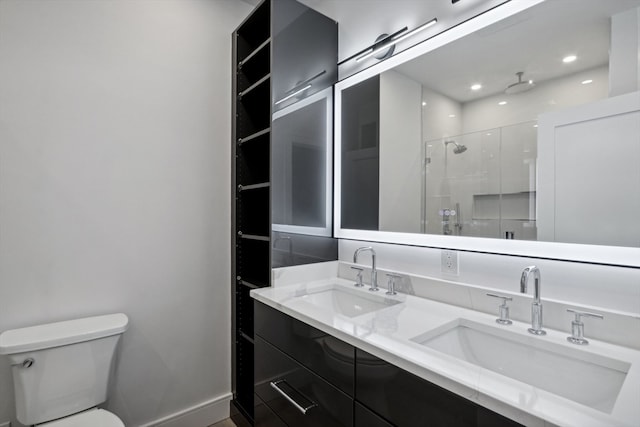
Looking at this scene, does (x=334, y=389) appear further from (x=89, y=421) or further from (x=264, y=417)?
(x=89, y=421)

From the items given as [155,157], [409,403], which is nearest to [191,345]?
[155,157]

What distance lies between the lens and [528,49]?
1.19m

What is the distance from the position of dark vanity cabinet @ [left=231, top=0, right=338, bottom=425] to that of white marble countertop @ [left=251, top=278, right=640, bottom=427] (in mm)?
524

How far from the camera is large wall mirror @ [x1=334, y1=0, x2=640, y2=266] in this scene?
101 cm

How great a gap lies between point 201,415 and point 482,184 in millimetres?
2062

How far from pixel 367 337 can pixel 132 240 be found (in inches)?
55.2

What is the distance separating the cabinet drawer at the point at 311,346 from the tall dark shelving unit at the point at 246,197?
0.47 metres

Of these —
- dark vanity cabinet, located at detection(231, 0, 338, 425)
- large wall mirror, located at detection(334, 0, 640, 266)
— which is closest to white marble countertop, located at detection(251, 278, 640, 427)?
large wall mirror, located at detection(334, 0, 640, 266)

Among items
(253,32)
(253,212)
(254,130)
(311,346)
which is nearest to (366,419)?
(311,346)

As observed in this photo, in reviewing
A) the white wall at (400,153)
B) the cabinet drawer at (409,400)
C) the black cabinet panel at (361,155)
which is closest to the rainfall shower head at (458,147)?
the white wall at (400,153)

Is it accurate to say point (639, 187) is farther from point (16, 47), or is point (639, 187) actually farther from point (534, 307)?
point (16, 47)

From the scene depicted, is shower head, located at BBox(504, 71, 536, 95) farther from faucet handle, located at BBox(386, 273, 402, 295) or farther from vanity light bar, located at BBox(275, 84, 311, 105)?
vanity light bar, located at BBox(275, 84, 311, 105)

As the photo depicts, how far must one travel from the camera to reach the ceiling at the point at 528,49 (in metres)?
1.06

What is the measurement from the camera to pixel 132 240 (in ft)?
5.70
